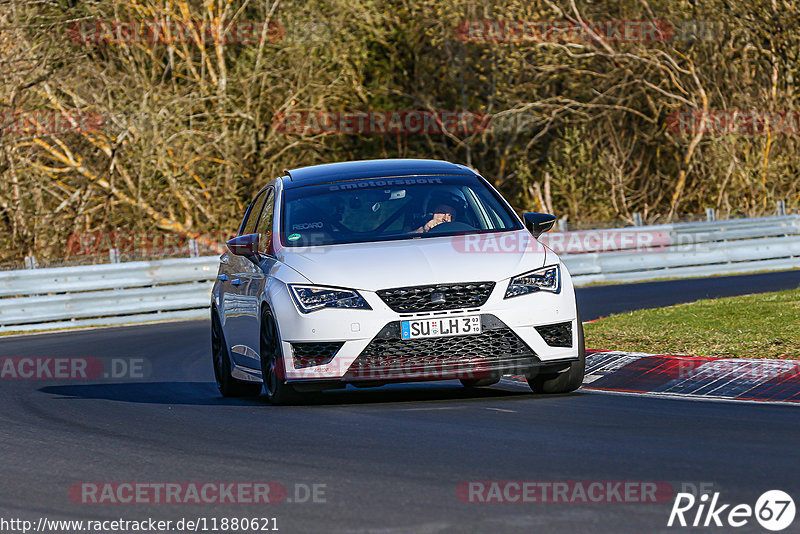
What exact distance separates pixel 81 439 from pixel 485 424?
99.0 inches

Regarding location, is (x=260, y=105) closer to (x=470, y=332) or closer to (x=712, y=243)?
(x=712, y=243)

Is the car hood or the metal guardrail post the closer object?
the car hood

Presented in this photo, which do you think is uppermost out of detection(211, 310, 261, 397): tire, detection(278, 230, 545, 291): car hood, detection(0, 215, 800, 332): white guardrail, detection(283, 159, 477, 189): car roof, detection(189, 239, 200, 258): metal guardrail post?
detection(283, 159, 477, 189): car roof

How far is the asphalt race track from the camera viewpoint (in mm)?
5750

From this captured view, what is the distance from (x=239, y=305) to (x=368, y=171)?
1.43 meters

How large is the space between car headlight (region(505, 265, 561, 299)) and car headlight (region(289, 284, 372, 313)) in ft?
3.22

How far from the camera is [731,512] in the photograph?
5477mm

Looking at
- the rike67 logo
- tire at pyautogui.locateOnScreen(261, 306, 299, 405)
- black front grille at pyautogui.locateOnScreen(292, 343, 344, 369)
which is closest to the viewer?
the rike67 logo

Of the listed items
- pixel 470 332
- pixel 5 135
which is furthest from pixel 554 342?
pixel 5 135

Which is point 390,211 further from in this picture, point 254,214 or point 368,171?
point 254,214

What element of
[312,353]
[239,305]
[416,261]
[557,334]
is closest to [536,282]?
[557,334]

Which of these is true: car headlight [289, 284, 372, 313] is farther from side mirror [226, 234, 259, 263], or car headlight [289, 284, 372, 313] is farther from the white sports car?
side mirror [226, 234, 259, 263]

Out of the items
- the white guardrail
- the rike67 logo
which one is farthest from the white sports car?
the white guardrail

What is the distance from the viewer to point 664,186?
35531 millimetres
